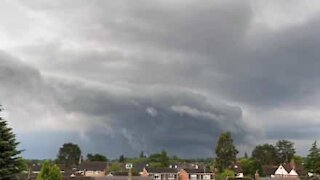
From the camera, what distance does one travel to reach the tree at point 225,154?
383ft

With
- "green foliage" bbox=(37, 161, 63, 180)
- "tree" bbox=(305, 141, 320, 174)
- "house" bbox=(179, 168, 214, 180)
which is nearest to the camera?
"green foliage" bbox=(37, 161, 63, 180)

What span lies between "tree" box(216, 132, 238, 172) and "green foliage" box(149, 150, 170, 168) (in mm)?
41697

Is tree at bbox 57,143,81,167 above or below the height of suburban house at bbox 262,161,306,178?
above

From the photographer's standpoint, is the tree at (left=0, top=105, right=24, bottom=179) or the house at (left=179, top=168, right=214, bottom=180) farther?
the house at (left=179, top=168, right=214, bottom=180)

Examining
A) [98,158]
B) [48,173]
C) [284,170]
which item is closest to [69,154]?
[98,158]

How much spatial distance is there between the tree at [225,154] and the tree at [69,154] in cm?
7711

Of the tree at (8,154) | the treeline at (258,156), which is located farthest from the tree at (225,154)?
the tree at (8,154)

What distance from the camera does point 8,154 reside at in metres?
36.7

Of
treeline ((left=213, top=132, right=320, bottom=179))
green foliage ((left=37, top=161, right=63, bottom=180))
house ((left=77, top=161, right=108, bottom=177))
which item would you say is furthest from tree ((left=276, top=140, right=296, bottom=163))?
green foliage ((left=37, top=161, right=63, bottom=180))

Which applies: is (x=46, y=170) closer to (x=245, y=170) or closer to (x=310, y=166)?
(x=310, y=166)

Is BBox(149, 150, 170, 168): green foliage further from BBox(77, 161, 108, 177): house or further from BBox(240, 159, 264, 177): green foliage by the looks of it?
BBox(240, 159, 264, 177): green foliage

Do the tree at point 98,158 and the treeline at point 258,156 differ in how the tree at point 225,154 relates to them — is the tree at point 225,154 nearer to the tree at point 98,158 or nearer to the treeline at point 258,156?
the treeline at point 258,156

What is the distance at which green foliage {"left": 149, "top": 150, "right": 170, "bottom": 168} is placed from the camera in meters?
159

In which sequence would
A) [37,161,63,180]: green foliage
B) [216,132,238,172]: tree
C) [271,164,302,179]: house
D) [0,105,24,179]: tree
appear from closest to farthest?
[0,105,24,179]: tree → [37,161,63,180]: green foliage → [216,132,238,172]: tree → [271,164,302,179]: house
